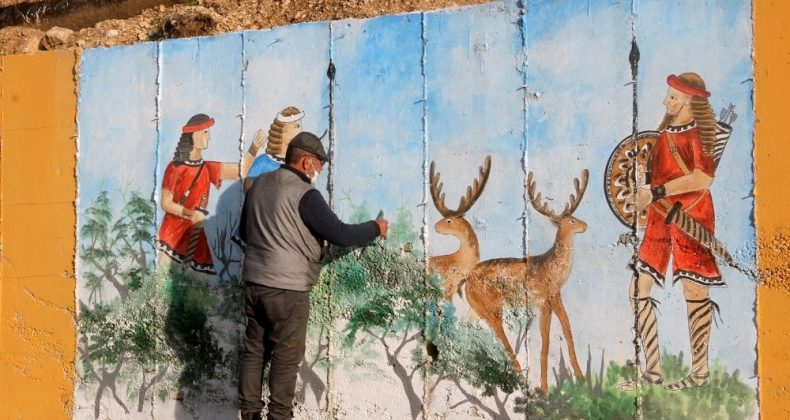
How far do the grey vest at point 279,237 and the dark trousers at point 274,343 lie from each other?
70 millimetres

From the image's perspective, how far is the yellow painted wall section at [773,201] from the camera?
3963 mm

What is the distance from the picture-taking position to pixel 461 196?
15.4ft

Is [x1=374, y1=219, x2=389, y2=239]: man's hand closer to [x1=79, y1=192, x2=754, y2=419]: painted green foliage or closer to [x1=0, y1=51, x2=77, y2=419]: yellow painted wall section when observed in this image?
[x1=79, y1=192, x2=754, y2=419]: painted green foliage

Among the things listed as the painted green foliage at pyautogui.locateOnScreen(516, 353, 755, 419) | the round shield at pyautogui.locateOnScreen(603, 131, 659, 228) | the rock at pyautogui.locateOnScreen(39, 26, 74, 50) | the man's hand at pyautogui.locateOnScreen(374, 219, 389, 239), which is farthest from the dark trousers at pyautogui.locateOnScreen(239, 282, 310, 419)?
the rock at pyautogui.locateOnScreen(39, 26, 74, 50)

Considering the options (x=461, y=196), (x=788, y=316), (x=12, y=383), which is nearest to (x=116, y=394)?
(x=12, y=383)

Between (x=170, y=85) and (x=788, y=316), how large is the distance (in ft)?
11.9

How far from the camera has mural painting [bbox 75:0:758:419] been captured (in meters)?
4.18

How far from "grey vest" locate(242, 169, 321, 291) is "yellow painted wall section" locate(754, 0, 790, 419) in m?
2.19

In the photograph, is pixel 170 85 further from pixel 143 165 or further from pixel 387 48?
pixel 387 48

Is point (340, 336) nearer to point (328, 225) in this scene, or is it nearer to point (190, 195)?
point (328, 225)

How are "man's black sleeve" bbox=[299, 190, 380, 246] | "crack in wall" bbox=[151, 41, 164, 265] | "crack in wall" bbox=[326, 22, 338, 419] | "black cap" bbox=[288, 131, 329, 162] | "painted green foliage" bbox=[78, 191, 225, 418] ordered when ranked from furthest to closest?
"crack in wall" bbox=[151, 41, 164, 265] → "painted green foliage" bbox=[78, 191, 225, 418] → "crack in wall" bbox=[326, 22, 338, 419] → "black cap" bbox=[288, 131, 329, 162] → "man's black sleeve" bbox=[299, 190, 380, 246]

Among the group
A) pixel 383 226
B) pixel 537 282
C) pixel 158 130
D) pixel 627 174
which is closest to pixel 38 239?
pixel 158 130

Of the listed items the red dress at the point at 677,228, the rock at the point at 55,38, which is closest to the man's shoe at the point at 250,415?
the red dress at the point at 677,228

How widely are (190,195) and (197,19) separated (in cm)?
122
